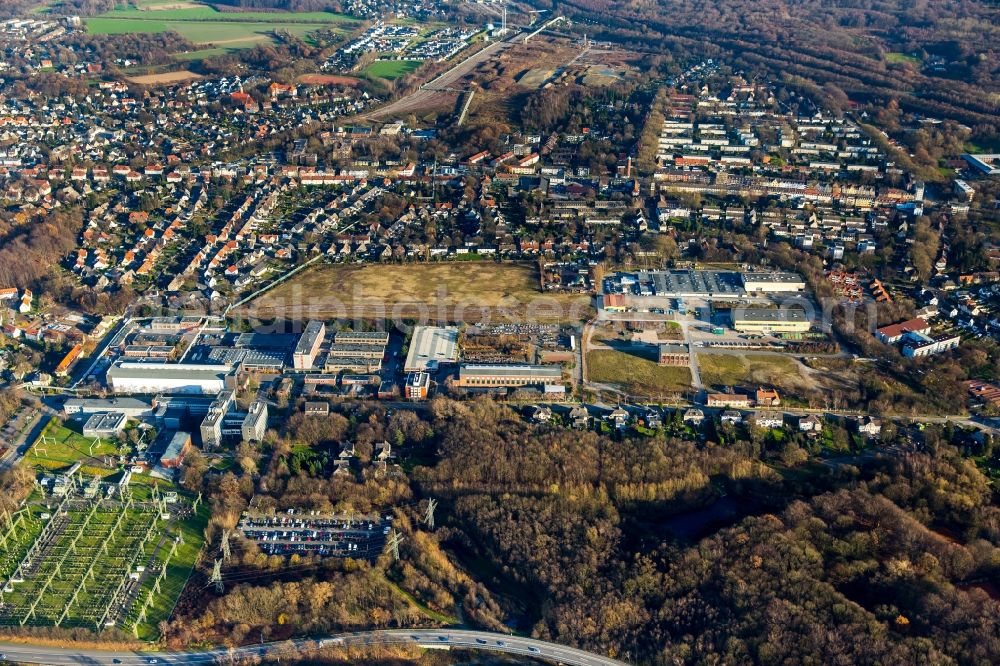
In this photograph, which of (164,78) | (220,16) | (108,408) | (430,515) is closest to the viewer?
(430,515)

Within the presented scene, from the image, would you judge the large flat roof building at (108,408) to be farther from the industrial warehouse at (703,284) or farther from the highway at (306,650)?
the industrial warehouse at (703,284)

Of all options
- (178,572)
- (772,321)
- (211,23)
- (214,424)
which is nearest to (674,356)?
(772,321)

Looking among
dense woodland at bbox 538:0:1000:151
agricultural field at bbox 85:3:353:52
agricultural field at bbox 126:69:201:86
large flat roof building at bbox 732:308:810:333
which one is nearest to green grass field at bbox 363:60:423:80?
agricultural field at bbox 126:69:201:86

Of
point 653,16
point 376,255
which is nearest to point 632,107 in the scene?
point 376,255

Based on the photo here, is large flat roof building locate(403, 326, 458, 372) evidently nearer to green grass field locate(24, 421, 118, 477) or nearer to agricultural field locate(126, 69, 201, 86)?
green grass field locate(24, 421, 118, 477)

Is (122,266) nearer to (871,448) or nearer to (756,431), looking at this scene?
(756,431)

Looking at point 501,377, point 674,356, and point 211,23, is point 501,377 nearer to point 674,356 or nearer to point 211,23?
point 674,356
